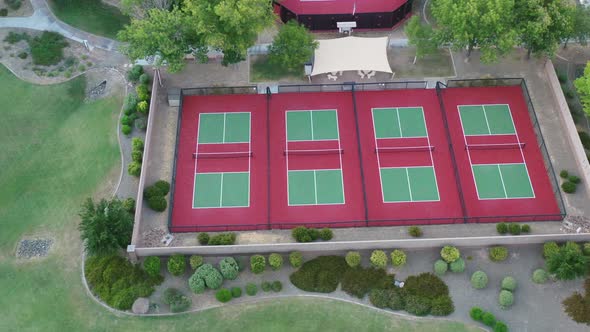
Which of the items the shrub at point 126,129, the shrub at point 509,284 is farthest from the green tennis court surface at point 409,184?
the shrub at point 126,129

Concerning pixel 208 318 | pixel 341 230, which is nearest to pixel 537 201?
pixel 341 230

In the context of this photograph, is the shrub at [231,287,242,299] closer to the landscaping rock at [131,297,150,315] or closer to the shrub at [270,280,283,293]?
the shrub at [270,280,283,293]

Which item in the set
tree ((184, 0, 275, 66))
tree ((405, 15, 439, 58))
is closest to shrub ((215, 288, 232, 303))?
tree ((184, 0, 275, 66))

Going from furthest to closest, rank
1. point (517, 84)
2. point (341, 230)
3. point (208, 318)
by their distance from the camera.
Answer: point (517, 84), point (341, 230), point (208, 318)

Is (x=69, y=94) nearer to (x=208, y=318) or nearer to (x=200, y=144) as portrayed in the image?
(x=200, y=144)

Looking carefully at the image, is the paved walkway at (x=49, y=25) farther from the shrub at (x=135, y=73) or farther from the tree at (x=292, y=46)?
the tree at (x=292, y=46)

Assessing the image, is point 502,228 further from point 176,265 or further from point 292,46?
point 176,265

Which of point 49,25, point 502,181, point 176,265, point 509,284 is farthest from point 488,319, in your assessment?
point 49,25
